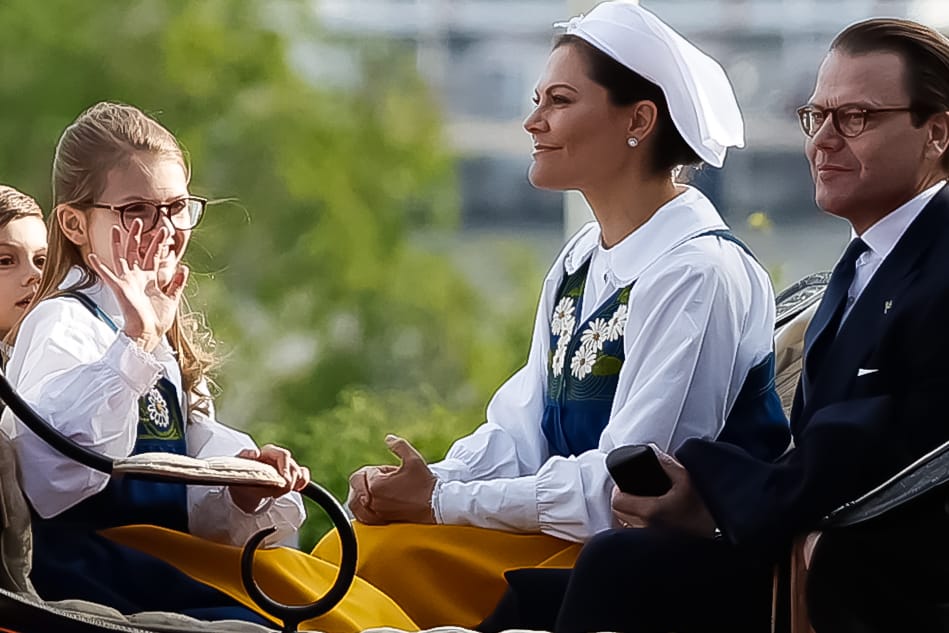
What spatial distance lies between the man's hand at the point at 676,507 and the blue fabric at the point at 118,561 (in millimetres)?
582

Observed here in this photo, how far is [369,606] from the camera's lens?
2.69m

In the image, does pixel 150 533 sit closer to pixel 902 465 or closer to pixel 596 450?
pixel 596 450

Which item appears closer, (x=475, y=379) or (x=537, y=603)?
(x=537, y=603)

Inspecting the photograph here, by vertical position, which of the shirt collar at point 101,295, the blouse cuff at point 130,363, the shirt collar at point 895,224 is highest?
the shirt collar at point 895,224

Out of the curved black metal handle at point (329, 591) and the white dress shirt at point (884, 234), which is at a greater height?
the white dress shirt at point (884, 234)

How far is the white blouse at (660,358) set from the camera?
2729mm

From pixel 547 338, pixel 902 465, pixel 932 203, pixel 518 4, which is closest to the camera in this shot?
pixel 902 465

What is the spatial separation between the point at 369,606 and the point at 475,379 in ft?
13.5

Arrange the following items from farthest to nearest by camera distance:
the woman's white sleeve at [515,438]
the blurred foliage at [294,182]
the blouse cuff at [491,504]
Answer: the blurred foliage at [294,182] → the woman's white sleeve at [515,438] → the blouse cuff at [491,504]

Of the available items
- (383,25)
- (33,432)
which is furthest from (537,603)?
(383,25)

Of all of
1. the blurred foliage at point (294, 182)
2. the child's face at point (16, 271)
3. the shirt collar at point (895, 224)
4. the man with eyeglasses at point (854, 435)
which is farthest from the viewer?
the blurred foliage at point (294, 182)

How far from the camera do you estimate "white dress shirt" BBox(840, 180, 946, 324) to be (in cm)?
259

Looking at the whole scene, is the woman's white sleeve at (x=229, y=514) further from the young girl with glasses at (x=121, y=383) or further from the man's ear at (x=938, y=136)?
the man's ear at (x=938, y=136)

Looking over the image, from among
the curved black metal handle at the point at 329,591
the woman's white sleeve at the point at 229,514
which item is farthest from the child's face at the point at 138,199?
the curved black metal handle at the point at 329,591
